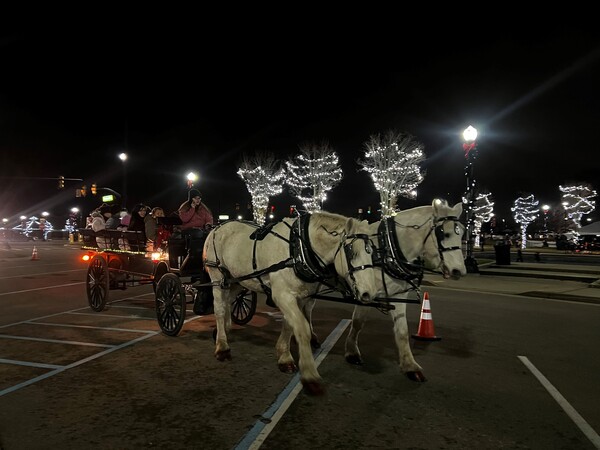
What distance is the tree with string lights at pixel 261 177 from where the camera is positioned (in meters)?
55.8

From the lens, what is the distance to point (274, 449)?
11.6 ft

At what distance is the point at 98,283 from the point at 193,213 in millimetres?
3053

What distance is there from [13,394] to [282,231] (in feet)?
11.6

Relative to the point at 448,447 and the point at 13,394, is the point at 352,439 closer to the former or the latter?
the point at 448,447

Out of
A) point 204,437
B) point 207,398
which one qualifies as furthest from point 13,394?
point 204,437

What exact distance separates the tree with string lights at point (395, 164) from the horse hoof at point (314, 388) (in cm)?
3811

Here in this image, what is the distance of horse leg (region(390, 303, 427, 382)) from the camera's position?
527 cm

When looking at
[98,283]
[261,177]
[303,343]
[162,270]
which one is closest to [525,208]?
[261,177]

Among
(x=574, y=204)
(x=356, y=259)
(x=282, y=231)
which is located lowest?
(x=356, y=259)

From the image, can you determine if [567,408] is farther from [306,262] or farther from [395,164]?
[395,164]

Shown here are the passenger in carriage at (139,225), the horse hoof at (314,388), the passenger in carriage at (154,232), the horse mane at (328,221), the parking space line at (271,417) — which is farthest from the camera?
the passenger in carriage at (139,225)

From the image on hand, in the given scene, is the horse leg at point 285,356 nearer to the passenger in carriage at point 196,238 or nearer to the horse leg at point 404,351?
the horse leg at point 404,351

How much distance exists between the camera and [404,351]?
5.43 meters

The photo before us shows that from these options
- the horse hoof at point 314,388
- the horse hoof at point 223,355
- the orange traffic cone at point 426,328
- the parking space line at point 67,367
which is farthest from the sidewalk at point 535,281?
the parking space line at point 67,367
